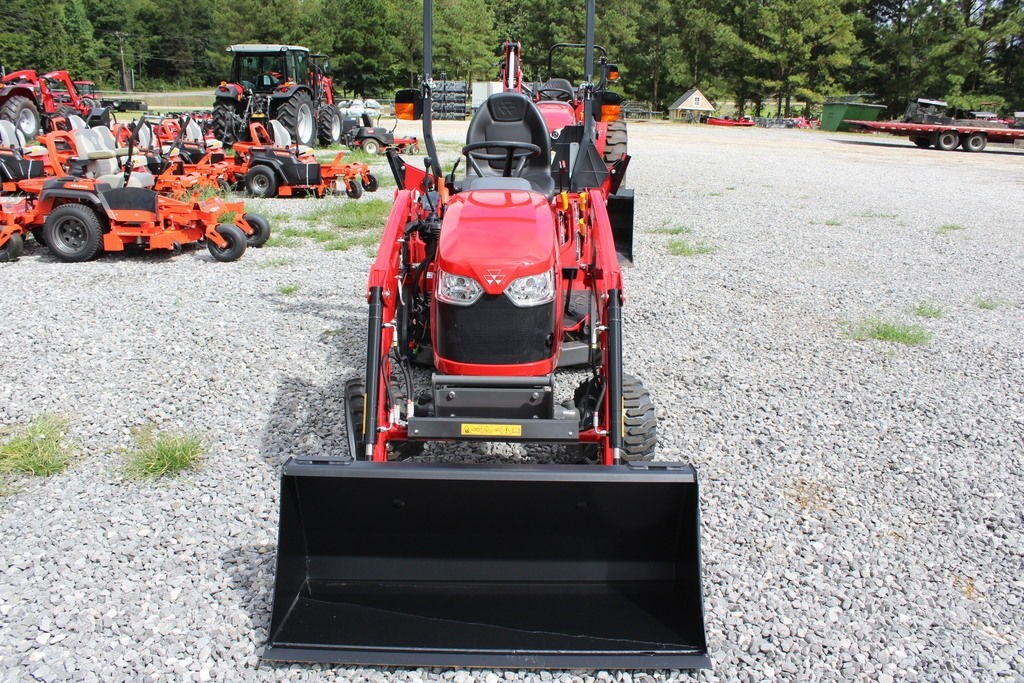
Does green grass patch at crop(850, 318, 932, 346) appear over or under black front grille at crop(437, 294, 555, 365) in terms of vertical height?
under

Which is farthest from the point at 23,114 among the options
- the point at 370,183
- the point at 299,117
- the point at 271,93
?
the point at 370,183

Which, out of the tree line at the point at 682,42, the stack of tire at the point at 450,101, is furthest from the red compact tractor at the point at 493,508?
the tree line at the point at 682,42

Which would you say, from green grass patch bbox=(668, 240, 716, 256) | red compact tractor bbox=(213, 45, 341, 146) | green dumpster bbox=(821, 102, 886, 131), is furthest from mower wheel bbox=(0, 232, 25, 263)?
green dumpster bbox=(821, 102, 886, 131)

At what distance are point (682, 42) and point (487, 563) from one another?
55.1m

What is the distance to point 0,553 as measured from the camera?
3209mm

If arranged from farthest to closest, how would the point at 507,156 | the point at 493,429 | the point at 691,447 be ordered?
the point at 507,156, the point at 691,447, the point at 493,429

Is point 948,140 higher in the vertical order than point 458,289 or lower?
higher

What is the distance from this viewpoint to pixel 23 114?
17375 millimetres

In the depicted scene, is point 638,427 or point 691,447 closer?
point 638,427

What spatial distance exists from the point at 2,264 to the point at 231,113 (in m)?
10.4

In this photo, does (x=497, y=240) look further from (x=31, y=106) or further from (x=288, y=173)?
(x=31, y=106)

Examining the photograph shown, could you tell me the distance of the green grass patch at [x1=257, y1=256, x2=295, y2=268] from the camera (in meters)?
8.02

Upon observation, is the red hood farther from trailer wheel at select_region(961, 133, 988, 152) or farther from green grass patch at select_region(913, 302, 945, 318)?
trailer wheel at select_region(961, 133, 988, 152)

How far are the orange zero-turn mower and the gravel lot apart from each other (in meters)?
3.24
